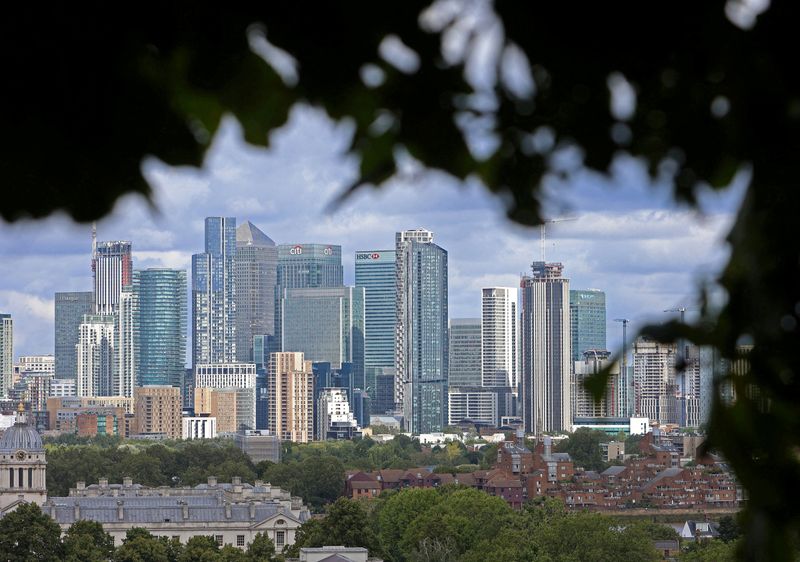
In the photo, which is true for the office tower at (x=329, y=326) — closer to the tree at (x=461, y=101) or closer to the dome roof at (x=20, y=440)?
the dome roof at (x=20, y=440)

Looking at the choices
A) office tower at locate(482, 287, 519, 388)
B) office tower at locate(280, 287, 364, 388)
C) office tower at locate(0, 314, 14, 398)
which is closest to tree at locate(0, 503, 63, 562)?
office tower at locate(0, 314, 14, 398)

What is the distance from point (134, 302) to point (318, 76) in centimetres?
18625

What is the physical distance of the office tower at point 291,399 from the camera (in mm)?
140000

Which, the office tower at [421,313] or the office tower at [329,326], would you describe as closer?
the office tower at [421,313]

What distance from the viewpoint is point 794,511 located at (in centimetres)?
190

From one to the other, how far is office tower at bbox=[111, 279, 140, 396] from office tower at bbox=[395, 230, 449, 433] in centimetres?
3547

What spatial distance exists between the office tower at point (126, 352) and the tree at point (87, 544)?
454 feet

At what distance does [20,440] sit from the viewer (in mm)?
56250

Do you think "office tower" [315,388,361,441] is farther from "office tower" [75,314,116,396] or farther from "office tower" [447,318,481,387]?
"office tower" [75,314,116,396]

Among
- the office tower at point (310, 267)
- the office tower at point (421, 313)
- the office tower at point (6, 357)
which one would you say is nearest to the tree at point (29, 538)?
the office tower at point (6, 357)

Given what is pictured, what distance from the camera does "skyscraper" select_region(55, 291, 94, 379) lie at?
18462 cm

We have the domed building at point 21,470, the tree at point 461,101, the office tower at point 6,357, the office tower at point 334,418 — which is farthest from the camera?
the office tower at point 6,357

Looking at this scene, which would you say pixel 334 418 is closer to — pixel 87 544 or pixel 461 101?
pixel 87 544

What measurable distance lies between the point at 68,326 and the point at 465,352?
5051cm
